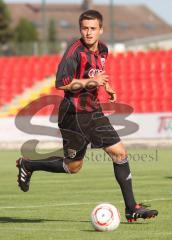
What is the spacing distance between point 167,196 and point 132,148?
47.7 feet

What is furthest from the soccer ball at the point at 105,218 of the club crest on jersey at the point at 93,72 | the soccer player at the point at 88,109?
the club crest on jersey at the point at 93,72

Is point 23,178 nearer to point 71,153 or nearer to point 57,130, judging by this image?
point 71,153

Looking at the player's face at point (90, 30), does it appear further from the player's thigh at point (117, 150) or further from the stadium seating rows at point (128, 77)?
the stadium seating rows at point (128, 77)

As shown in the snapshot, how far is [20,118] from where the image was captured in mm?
29047

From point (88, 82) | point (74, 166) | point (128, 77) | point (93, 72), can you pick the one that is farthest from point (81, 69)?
point (128, 77)

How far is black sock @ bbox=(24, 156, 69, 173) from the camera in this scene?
36.9ft

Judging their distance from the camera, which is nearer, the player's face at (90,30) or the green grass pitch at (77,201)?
the green grass pitch at (77,201)

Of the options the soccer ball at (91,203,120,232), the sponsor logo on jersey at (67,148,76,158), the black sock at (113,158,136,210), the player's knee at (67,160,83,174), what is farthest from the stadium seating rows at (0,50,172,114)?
the soccer ball at (91,203,120,232)

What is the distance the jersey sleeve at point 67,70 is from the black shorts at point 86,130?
1.78 ft

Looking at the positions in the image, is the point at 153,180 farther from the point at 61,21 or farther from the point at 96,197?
the point at 61,21

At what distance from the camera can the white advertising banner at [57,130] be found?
28812 mm

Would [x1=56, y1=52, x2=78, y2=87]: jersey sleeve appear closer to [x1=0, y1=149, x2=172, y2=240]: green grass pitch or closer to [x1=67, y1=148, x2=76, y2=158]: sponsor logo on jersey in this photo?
A: [x1=67, y1=148, x2=76, y2=158]: sponsor logo on jersey

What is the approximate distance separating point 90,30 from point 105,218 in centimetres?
228

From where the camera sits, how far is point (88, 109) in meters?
10.9
